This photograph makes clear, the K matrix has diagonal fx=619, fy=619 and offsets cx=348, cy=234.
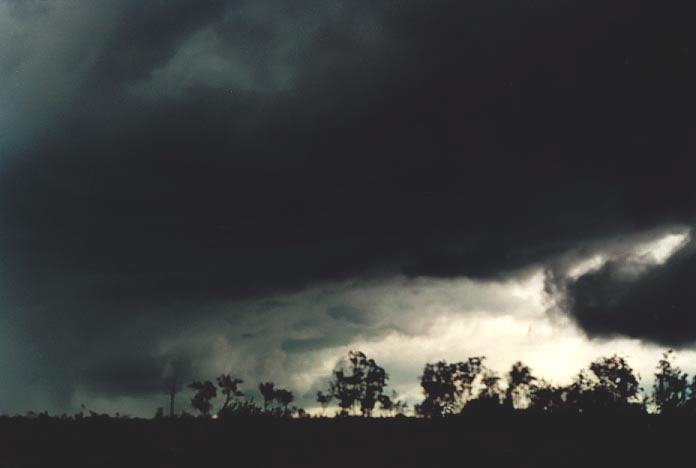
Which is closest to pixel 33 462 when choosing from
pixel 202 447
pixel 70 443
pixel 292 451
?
pixel 70 443

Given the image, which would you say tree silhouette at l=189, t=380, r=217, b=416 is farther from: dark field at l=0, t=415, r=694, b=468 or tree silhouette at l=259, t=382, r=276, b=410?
dark field at l=0, t=415, r=694, b=468

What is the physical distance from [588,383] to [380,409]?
36.9 metres

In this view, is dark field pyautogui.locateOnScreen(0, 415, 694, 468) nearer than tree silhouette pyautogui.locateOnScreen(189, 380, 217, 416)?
Yes

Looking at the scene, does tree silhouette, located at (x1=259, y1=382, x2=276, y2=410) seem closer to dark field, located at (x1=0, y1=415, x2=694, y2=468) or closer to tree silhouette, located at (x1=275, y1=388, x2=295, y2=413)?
tree silhouette, located at (x1=275, y1=388, x2=295, y2=413)

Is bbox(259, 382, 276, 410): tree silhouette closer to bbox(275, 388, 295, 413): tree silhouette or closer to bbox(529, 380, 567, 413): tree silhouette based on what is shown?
bbox(275, 388, 295, 413): tree silhouette

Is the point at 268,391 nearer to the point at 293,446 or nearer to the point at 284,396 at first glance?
the point at 284,396

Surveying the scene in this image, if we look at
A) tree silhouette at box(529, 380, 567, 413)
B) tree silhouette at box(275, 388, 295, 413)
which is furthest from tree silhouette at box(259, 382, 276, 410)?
tree silhouette at box(529, 380, 567, 413)

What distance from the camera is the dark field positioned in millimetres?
19266

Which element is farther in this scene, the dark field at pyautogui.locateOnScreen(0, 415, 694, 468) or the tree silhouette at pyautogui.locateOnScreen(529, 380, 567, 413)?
the tree silhouette at pyautogui.locateOnScreen(529, 380, 567, 413)

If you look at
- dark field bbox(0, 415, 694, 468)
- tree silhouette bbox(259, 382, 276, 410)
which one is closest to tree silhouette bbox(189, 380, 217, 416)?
tree silhouette bbox(259, 382, 276, 410)

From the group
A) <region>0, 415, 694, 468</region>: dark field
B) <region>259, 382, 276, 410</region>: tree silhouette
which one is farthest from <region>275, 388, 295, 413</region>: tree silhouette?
<region>0, 415, 694, 468</region>: dark field

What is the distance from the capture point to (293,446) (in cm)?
2255

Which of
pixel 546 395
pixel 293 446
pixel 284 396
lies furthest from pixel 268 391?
pixel 293 446

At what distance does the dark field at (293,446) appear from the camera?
19.3 meters
